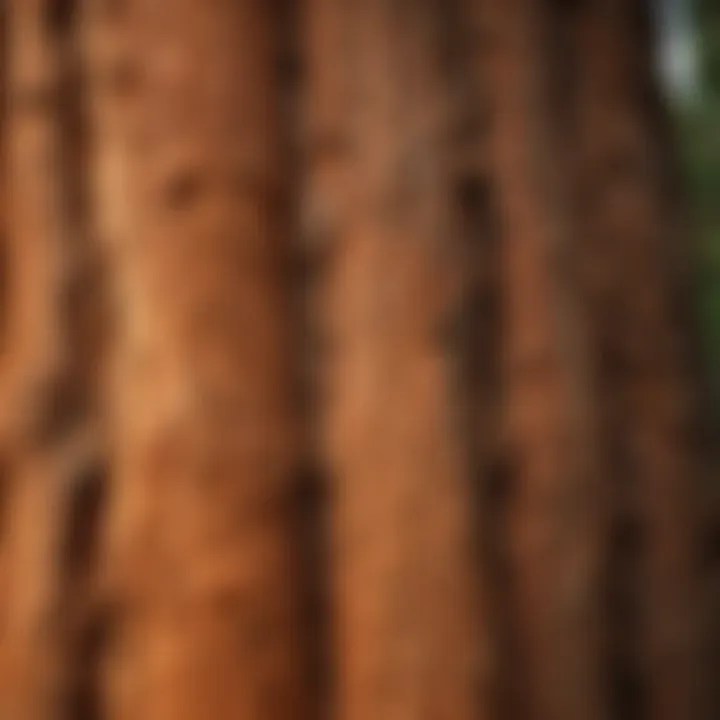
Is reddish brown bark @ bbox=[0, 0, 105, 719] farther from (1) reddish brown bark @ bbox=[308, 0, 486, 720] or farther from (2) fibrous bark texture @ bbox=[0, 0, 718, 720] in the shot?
(1) reddish brown bark @ bbox=[308, 0, 486, 720]

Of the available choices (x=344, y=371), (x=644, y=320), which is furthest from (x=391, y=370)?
(x=644, y=320)

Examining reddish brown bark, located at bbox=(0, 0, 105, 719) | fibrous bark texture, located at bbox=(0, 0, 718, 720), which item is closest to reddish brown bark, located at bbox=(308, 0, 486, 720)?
fibrous bark texture, located at bbox=(0, 0, 718, 720)

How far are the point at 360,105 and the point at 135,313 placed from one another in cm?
16

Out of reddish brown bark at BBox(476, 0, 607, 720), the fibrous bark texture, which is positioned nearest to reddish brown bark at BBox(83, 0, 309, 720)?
the fibrous bark texture

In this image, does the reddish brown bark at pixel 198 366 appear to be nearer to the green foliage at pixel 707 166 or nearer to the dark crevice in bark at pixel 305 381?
the dark crevice in bark at pixel 305 381

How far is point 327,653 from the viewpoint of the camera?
631 mm

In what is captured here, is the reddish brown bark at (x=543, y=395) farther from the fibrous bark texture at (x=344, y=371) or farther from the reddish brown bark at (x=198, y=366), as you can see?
the reddish brown bark at (x=198, y=366)

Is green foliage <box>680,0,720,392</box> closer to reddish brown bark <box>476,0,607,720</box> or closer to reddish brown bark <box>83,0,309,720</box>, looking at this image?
reddish brown bark <box>476,0,607,720</box>

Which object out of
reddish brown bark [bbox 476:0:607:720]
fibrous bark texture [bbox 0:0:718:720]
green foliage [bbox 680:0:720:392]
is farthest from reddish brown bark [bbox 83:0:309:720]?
green foliage [bbox 680:0:720:392]

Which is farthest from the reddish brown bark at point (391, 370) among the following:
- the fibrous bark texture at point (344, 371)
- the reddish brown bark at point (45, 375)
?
the reddish brown bark at point (45, 375)

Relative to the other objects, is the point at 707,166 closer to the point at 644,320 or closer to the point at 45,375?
the point at 644,320

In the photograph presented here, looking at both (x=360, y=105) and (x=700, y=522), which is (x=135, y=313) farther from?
(x=700, y=522)

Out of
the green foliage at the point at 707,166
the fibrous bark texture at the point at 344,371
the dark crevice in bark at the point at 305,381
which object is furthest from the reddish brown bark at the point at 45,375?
the green foliage at the point at 707,166

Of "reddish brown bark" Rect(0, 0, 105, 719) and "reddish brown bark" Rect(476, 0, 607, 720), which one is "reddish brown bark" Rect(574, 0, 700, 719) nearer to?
"reddish brown bark" Rect(476, 0, 607, 720)
